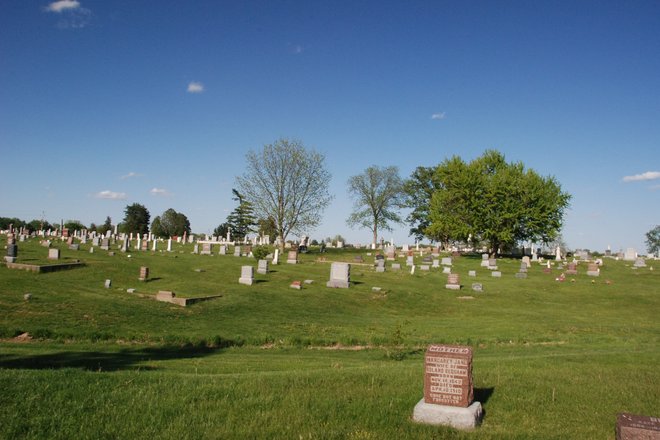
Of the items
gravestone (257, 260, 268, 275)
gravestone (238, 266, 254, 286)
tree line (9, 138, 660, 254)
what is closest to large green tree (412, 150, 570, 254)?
tree line (9, 138, 660, 254)

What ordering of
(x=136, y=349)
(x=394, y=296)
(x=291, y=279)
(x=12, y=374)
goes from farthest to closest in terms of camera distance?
(x=291, y=279)
(x=394, y=296)
(x=136, y=349)
(x=12, y=374)

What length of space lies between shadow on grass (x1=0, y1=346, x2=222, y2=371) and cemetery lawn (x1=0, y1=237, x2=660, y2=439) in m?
0.07

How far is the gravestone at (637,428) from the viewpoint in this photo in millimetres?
5789

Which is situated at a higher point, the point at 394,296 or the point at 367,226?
the point at 367,226

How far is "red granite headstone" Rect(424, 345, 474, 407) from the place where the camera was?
7785mm

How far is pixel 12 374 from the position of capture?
27.8 feet

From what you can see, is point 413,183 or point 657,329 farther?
point 413,183

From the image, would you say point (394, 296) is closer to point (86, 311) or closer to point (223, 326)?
point (223, 326)

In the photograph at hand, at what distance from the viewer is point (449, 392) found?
7816 mm

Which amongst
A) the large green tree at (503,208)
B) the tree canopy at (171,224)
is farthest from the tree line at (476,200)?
the tree canopy at (171,224)

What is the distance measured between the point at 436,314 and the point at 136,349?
15.9 m

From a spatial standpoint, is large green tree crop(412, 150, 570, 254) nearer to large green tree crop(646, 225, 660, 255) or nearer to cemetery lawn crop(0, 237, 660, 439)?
cemetery lawn crop(0, 237, 660, 439)

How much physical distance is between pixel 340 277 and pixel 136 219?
87679mm

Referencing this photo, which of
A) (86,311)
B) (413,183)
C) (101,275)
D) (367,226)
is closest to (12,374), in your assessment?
(86,311)
